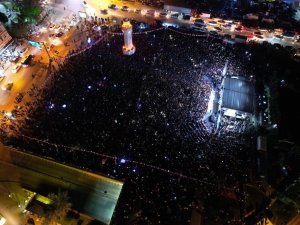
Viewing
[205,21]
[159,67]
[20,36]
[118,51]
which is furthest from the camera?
[205,21]

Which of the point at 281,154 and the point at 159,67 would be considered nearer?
the point at 281,154

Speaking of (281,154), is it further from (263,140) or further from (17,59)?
(17,59)

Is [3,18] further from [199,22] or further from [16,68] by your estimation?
[199,22]

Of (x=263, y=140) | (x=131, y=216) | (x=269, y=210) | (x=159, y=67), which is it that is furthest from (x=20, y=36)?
(x=269, y=210)

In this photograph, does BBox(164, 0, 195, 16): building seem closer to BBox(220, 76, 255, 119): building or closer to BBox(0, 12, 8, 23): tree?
BBox(220, 76, 255, 119): building

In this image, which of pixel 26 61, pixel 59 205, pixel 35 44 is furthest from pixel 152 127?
pixel 35 44

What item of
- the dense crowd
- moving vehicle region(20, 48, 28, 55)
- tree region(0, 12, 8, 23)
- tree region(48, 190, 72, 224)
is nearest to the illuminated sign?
moving vehicle region(20, 48, 28, 55)

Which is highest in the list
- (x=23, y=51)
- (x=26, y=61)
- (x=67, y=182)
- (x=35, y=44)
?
(x=35, y=44)
